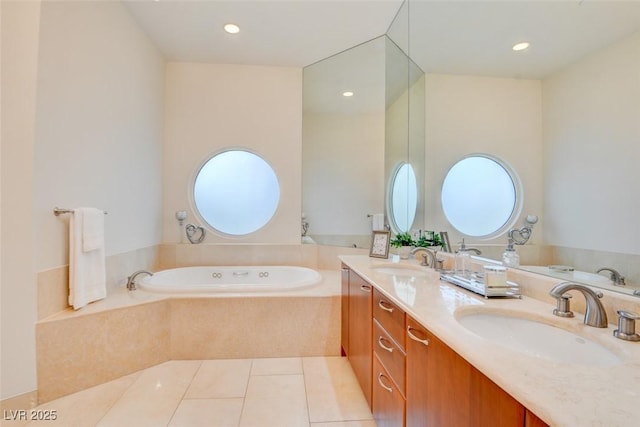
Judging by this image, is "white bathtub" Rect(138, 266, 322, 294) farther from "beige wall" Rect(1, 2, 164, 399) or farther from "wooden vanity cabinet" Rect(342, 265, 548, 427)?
"wooden vanity cabinet" Rect(342, 265, 548, 427)

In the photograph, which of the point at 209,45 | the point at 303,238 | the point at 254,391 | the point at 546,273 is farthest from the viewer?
the point at 303,238

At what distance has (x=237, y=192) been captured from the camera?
11.6ft

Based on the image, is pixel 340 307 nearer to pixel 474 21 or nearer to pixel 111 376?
pixel 111 376

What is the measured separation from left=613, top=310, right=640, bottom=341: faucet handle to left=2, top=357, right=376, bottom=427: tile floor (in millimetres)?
1278

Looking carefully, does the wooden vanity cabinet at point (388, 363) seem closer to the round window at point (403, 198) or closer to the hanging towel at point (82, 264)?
A: the round window at point (403, 198)

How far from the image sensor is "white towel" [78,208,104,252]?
1.85 metres

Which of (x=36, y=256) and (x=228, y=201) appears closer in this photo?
(x=36, y=256)

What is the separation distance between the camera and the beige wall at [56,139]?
155 centimetres

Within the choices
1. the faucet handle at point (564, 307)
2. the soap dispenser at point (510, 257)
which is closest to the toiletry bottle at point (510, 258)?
the soap dispenser at point (510, 257)

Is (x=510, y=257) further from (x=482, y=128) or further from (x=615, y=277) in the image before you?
(x=482, y=128)

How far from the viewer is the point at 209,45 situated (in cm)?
295

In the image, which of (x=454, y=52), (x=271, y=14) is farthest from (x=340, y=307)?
(x=271, y=14)

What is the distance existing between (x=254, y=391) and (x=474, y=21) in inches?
116

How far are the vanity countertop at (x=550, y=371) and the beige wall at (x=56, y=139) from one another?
2.11 m
